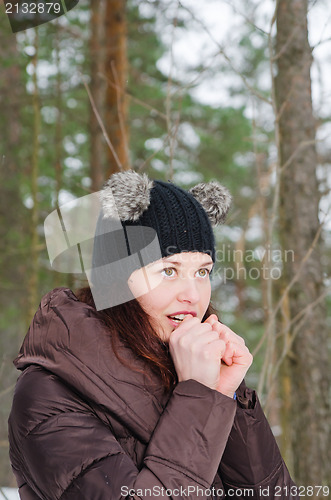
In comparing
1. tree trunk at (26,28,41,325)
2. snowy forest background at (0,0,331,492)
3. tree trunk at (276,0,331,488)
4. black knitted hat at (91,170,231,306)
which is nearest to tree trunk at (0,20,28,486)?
snowy forest background at (0,0,331,492)

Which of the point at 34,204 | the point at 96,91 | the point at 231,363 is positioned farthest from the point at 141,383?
the point at 96,91

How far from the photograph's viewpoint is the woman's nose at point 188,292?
5.04 feet

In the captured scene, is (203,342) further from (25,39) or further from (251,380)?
(251,380)

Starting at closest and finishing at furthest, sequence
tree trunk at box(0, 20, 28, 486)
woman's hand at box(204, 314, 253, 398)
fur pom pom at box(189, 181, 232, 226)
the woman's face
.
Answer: woman's hand at box(204, 314, 253, 398) → the woman's face → fur pom pom at box(189, 181, 232, 226) → tree trunk at box(0, 20, 28, 486)

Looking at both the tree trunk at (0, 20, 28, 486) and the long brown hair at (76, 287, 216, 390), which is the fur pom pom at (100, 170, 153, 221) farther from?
the tree trunk at (0, 20, 28, 486)

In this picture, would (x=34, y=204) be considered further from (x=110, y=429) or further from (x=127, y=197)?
(x=110, y=429)

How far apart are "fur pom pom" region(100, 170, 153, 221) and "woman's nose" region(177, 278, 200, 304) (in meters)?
0.26

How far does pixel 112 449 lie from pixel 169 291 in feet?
1.53

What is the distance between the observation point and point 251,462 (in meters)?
1.54

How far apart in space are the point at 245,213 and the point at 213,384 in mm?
9276

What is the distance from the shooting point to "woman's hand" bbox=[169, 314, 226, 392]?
132cm

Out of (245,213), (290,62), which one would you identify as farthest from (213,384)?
(245,213)

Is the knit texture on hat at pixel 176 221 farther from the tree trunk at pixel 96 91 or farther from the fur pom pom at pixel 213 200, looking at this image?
the tree trunk at pixel 96 91

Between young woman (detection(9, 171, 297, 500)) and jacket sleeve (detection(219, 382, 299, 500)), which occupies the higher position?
young woman (detection(9, 171, 297, 500))
